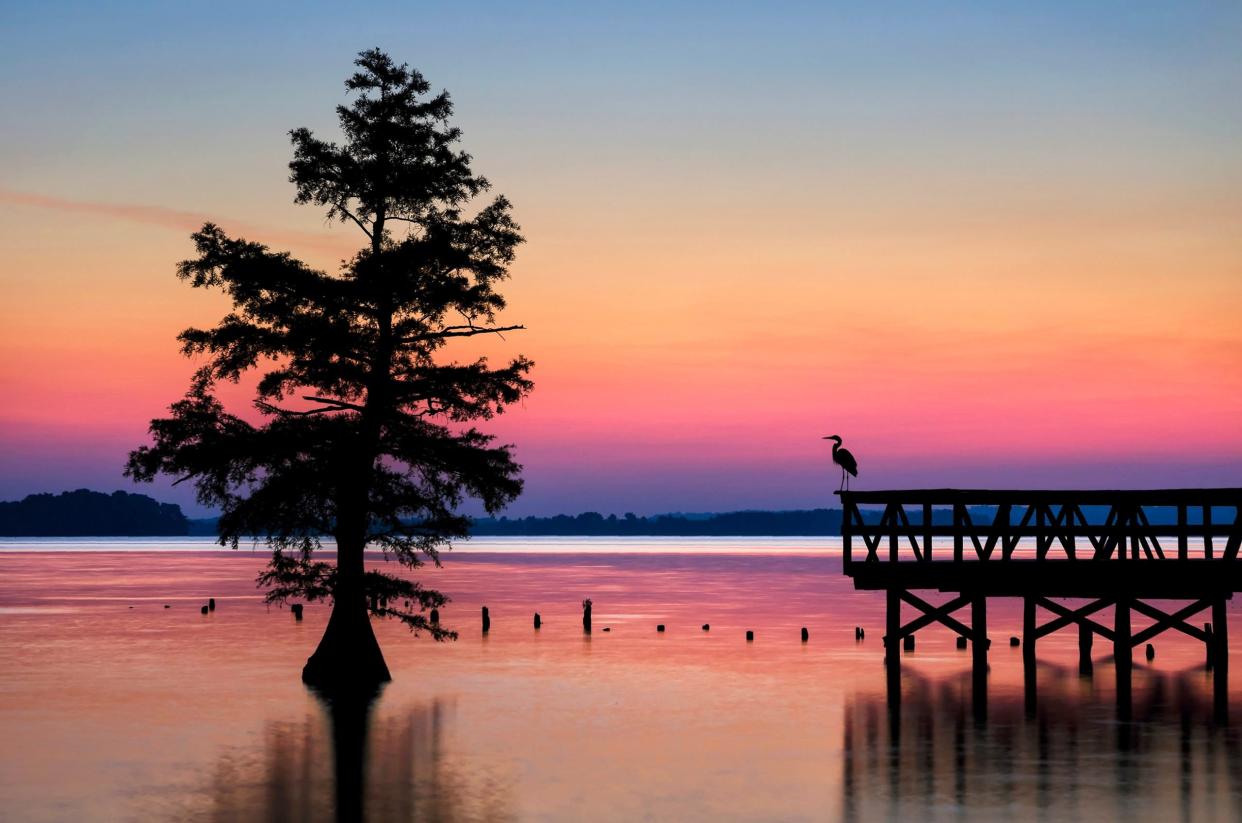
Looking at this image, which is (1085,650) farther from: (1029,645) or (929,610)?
(929,610)

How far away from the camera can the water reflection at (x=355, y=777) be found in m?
22.6

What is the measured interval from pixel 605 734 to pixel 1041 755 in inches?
386

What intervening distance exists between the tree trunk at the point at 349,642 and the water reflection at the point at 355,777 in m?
3.16

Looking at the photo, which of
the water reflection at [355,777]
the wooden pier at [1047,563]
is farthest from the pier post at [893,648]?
the water reflection at [355,777]

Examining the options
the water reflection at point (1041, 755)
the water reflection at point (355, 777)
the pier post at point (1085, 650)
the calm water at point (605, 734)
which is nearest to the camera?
the water reflection at point (355, 777)

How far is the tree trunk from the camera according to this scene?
3716cm

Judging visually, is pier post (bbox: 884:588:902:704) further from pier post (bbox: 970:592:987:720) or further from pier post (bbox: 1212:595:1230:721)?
pier post (bbox: 1212:595:1230:721)

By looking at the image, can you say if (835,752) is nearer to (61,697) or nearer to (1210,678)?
(1210,678)

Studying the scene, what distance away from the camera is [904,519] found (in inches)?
1375

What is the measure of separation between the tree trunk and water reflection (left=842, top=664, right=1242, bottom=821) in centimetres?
1287

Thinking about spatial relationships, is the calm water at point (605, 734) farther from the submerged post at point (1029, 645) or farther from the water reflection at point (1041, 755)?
the submerged post at point (1029, 645)

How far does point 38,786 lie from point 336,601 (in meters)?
12.4

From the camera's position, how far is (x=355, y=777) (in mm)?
26203

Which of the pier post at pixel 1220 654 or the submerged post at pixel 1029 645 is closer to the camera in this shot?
the pier post at pixel 1220 654
